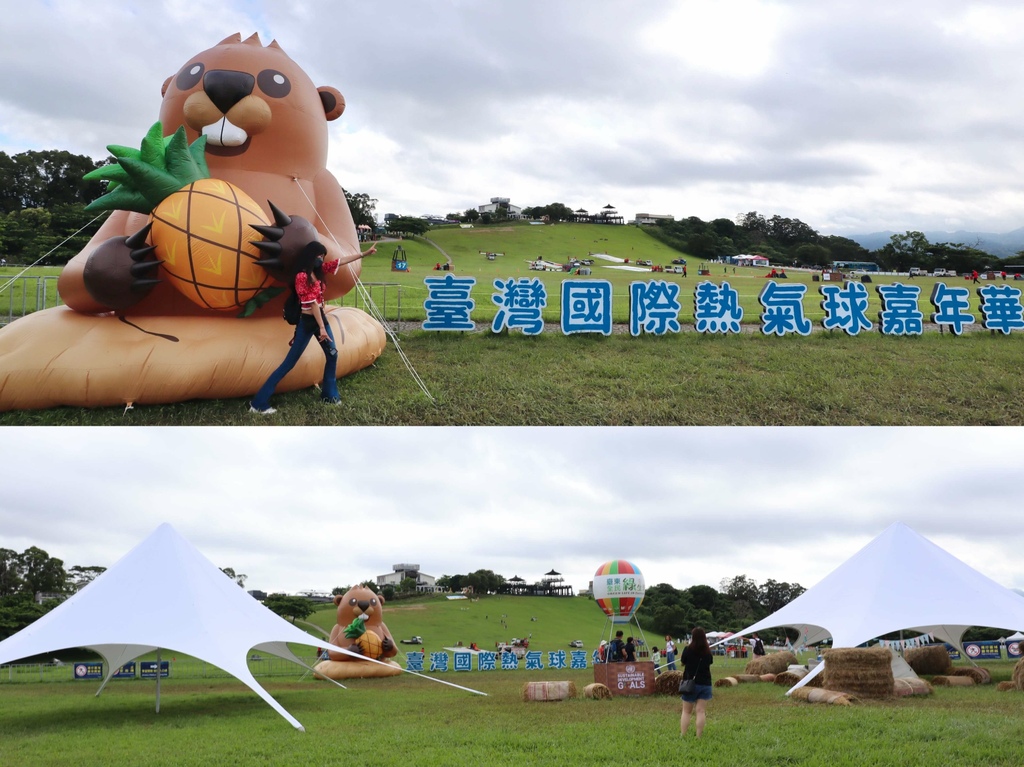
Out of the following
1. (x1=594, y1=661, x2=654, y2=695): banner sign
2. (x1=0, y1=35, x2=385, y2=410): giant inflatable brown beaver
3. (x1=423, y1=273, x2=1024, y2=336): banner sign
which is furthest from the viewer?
(x1=423, y1=273, x2=1024, y2=336): banner sign

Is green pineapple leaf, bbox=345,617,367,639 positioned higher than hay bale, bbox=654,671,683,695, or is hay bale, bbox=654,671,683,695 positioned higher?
green pineapple leaf, bbox=345,617,367,639

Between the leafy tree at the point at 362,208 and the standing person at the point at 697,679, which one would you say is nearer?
the standing person at the point at 697,679

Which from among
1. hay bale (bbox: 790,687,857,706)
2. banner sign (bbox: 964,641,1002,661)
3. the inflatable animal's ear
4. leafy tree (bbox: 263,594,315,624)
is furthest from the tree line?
leafy tree (bbox: 263,594,315,624)

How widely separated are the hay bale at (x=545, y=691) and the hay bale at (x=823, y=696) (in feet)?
7.69

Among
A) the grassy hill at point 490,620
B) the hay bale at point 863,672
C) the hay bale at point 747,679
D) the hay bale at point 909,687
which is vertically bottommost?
the grassy hill at point 490,620

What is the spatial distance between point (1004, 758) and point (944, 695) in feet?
11.6

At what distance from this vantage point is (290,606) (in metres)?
28.4

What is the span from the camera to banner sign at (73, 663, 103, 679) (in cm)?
1409

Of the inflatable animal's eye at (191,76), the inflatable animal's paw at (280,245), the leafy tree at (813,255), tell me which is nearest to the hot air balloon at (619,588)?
the inflatable animal's paw at (280,245)

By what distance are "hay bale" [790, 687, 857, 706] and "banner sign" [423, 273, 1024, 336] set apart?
706 centimetres

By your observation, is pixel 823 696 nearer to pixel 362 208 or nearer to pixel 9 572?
A: pixel 362 208

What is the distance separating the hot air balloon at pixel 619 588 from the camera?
11828 mm

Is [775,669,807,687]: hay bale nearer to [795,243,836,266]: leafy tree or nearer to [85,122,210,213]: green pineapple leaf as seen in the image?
[85,122,210,213]: green pineapple leaf

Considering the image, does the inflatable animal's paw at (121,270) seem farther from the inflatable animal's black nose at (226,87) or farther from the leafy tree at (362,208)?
the leafy tree at (362,208)
